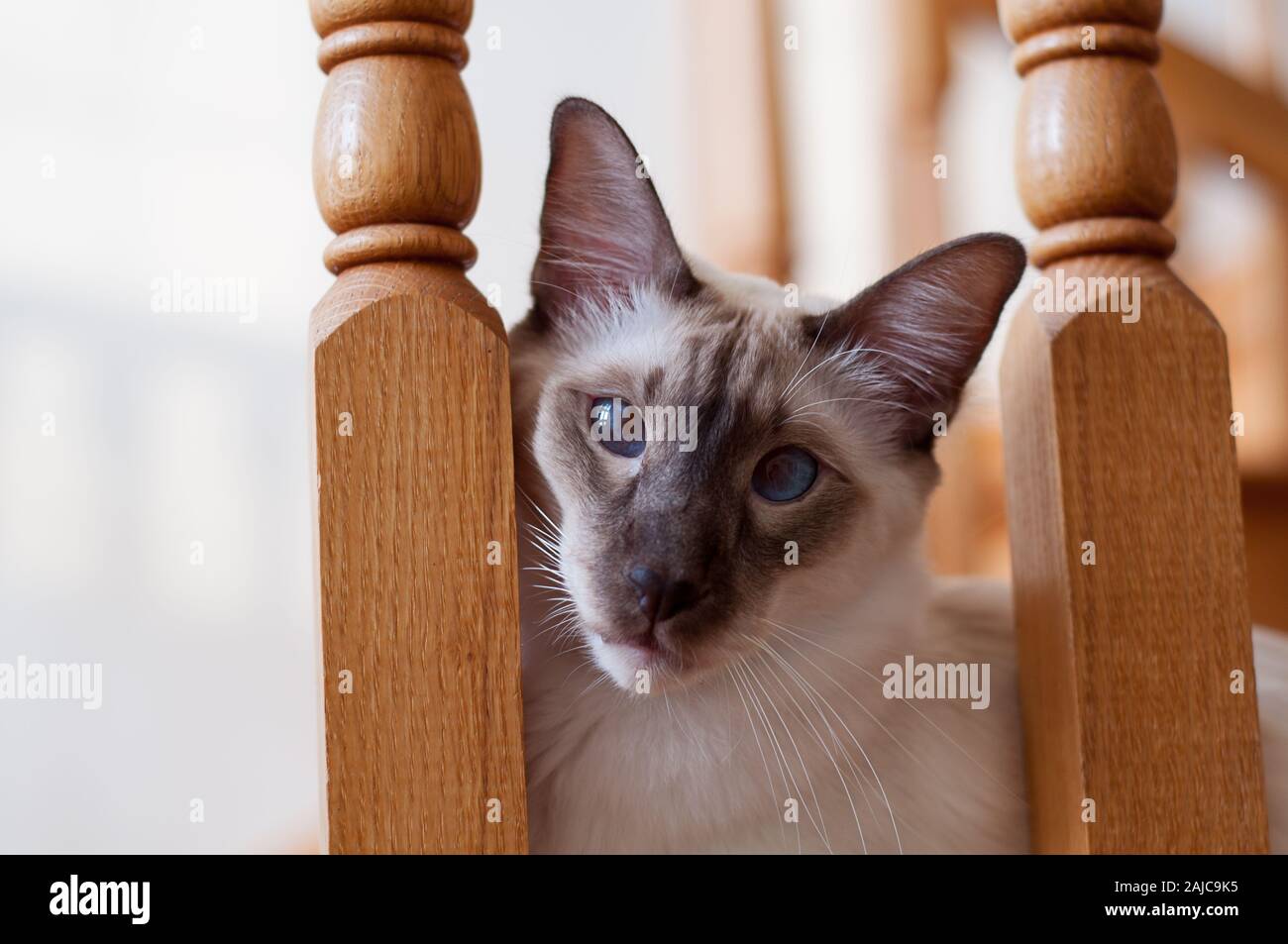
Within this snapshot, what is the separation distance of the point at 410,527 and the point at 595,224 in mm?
435

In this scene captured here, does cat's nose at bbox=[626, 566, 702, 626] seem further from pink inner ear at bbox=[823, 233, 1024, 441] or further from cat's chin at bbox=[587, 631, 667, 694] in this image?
pink inner ear at bbox=[823, 233, 1024, 441]

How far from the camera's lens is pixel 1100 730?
2.98 feet

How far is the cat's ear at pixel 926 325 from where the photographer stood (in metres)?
1.08

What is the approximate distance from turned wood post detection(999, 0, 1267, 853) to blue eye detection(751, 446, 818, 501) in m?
0.25

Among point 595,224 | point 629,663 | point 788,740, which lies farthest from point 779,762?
point 595,224

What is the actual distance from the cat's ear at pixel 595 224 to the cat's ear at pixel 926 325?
18 centimetres

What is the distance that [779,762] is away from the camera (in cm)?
107

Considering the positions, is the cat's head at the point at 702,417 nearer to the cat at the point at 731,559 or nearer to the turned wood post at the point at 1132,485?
the cat at the point at 731,559

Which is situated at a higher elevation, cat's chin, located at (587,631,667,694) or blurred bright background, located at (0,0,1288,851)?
blurred bright background, located at (0,0,1288,851)

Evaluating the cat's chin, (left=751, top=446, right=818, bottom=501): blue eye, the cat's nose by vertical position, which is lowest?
the cat's chin

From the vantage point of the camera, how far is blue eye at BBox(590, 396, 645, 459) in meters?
1.08

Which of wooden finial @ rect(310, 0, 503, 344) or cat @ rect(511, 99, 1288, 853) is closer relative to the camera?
wooden finial @ rect(310, 0, 503, 344)

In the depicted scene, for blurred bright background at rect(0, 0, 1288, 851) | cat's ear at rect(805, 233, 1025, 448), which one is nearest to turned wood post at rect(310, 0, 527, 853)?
cat's ear at rect(805, 233, 1025, 448)
